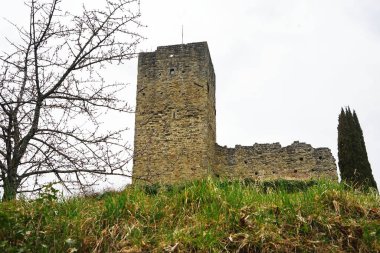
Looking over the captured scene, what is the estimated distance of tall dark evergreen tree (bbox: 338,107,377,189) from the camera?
47.3ft

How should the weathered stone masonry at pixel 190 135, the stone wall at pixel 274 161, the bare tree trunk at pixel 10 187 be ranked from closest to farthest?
1. the bare tree trunk at pixel 10 187
2. the weathered stone masonry at pixel 190 135
3. the stone wall at pixel 274 161

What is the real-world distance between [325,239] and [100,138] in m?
2.79

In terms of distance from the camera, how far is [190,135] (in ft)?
55.1

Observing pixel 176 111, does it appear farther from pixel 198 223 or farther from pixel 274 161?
pixel 198 223

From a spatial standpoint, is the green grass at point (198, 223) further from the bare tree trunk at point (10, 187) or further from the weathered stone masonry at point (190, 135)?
the weathered stone masonry at point (190, 135)

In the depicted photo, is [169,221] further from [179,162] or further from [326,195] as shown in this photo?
[179,162]

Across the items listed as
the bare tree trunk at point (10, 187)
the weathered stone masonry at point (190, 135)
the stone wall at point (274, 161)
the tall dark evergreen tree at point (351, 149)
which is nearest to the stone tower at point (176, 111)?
the weathered stone masonry at point (190, 135)

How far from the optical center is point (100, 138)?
5.70 metres

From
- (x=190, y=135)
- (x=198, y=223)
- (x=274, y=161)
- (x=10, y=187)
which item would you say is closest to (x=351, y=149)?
(x=274, y=161)

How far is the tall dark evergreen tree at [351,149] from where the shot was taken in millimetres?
14414

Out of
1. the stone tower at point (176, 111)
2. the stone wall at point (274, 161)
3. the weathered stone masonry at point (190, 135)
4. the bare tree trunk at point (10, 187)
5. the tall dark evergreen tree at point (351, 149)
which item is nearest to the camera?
the bare tree trunk at point (10, 187)

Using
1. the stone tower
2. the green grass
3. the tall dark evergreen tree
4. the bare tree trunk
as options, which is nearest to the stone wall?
the stone tower

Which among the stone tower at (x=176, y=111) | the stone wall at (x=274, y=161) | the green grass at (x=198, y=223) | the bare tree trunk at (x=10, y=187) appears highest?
the stone tower at (x=176, y=111)

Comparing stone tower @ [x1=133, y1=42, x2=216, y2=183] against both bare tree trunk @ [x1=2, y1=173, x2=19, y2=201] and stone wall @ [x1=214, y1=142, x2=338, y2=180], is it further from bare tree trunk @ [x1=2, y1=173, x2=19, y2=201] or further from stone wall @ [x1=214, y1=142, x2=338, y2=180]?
bare tree trunk @ [x1=2, y1=173, x2=19, y2=201]
